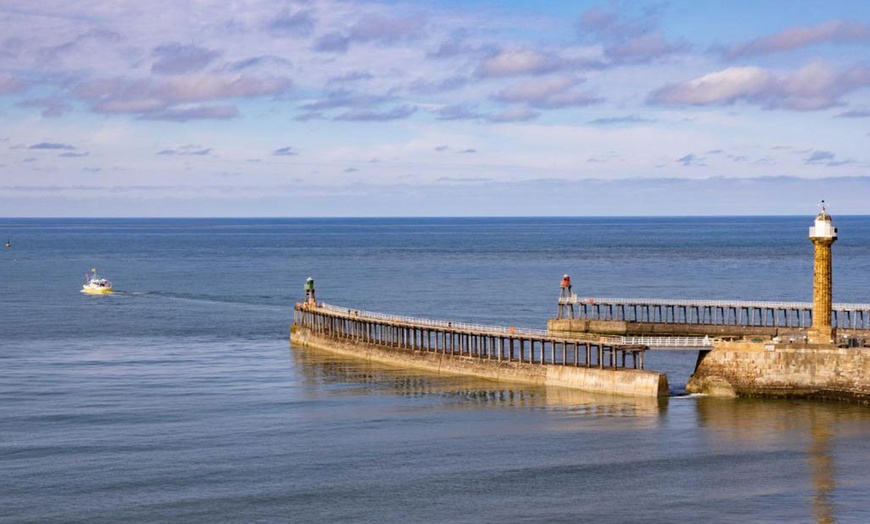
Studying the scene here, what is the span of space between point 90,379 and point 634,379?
3552cm

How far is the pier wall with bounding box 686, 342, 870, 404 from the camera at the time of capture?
213 feet

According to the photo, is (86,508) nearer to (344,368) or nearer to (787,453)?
(787,453)

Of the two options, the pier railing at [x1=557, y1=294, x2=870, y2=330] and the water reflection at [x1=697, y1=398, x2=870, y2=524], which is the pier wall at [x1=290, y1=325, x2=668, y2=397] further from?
the pier railing at [x1=557, y1=294, x2=870, y2=330]

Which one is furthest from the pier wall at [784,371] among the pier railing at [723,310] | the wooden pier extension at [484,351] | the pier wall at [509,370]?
the pier railing at [723,310]

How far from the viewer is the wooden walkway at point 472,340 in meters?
74.3

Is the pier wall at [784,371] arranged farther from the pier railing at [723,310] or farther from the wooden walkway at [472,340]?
the pier railing at [723,310]

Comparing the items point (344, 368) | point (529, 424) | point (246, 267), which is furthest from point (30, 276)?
point (529, 424)

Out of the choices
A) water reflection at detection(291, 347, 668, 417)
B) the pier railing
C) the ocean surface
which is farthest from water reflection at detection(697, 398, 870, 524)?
the pier railing

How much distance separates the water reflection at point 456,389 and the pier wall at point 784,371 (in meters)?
4.10

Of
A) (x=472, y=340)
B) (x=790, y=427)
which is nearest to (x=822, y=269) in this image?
(x=790, y=427)

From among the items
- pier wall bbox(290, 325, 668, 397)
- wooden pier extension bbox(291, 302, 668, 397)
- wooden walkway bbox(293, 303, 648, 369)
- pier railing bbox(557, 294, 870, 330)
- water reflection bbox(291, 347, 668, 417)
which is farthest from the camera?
pier railing bbox(557, 294, 870, 330)

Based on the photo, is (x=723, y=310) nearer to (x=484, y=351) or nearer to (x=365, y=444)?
(x=484, y=351)

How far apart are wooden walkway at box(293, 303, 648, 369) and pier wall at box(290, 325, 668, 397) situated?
57cm

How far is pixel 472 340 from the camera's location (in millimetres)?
87438
